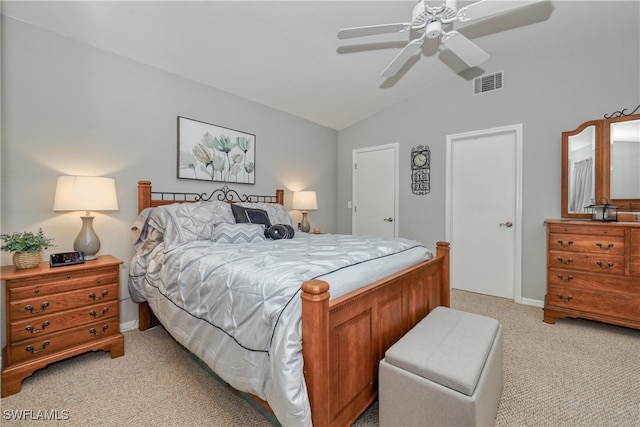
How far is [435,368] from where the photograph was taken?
1.28 metres

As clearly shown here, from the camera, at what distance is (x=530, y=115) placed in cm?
337

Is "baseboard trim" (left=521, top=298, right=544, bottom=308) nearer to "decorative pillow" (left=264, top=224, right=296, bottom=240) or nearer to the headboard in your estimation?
"decorative pillow" (left=264, top=224, right=296, bottom=240)

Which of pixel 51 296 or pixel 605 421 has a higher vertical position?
pixel 51 296

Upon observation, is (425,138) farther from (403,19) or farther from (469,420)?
(469,420)

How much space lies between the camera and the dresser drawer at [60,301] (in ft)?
5.92

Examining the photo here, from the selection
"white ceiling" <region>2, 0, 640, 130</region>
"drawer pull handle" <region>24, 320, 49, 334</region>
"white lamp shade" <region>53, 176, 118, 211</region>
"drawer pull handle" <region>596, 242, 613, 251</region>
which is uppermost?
"white ceiling" <region>2, 0, 640, 130</region>

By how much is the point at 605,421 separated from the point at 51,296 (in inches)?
135

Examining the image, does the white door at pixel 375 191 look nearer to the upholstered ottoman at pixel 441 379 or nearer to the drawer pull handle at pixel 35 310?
the upholstered ottoman at pixel 441 379

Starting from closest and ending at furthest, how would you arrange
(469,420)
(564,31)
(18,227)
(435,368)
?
(469,420) → (435,368) → (18,227) → (564,31)

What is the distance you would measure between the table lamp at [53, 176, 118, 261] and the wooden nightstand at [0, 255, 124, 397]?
17 centimetres

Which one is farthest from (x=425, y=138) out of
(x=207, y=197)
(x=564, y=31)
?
(x=207, y=197)

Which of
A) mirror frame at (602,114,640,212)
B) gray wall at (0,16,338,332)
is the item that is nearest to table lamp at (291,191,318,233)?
gray wall at (0,16,338,332)

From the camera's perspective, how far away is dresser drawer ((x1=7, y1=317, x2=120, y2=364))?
1813 mm

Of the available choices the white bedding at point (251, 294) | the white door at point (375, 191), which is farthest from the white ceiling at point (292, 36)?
the white bedding at point (251, 294)
